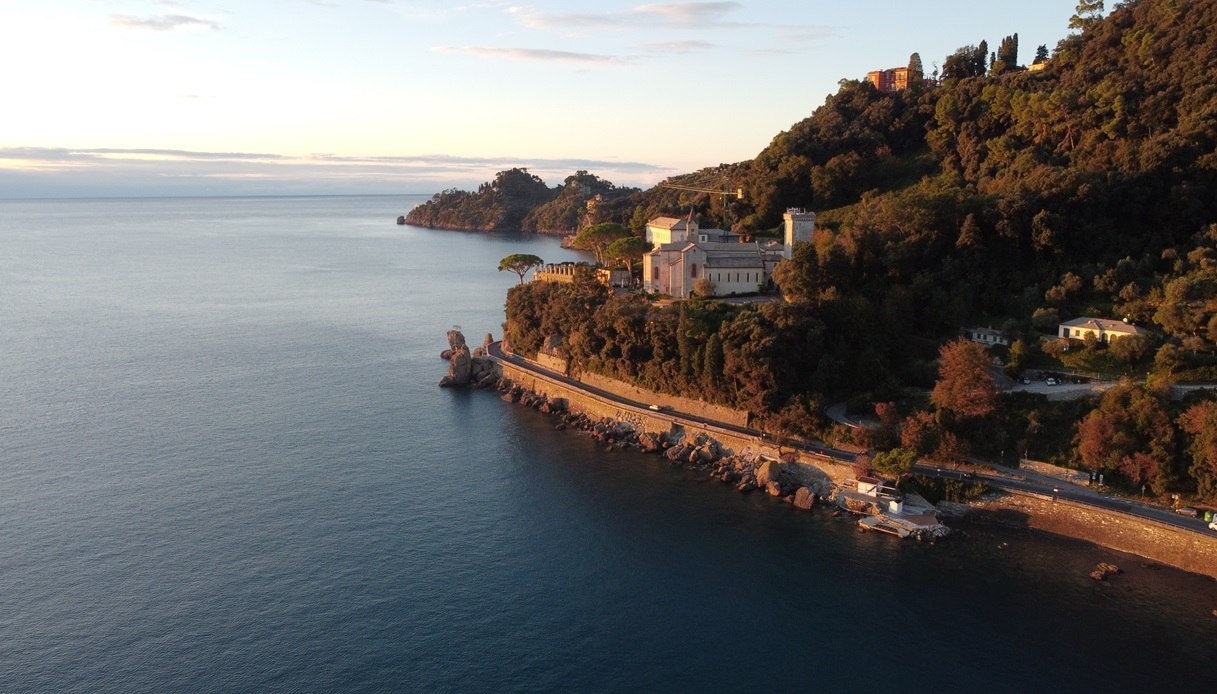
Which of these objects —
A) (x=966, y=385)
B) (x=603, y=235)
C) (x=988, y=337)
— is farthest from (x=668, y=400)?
(x=603, y=235)

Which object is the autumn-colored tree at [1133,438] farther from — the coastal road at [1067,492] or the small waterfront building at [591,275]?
the small waterfront building at [591,275]

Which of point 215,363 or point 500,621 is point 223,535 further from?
point 215,363

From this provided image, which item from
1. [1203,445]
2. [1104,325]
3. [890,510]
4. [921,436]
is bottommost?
[890,510]

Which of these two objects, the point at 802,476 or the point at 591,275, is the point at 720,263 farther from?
the point at 802,476

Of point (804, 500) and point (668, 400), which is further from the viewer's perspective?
point (668, 400)

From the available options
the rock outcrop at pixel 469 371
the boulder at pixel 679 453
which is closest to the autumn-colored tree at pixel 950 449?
the boulder at pixel 679 453

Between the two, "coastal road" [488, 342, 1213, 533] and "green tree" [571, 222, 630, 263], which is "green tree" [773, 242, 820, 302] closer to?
"coastal road" [488, 342, 1213, 533]

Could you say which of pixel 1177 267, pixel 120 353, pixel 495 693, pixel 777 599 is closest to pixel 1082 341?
pixel 1177 267
